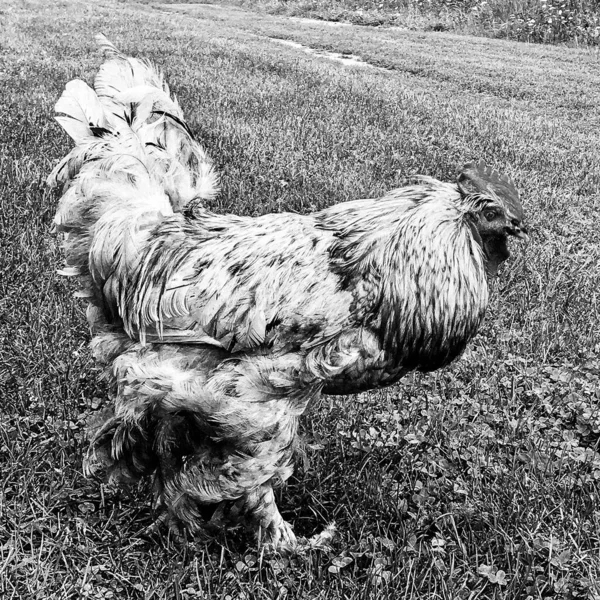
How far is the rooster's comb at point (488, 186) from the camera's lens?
8.05 ft

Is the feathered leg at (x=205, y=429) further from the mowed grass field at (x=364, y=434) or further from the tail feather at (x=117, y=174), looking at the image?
the tail feather at (x=117, y=174)

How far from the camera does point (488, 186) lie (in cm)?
248

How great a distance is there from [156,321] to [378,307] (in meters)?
0.88

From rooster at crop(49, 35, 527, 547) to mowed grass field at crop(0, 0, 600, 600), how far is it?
0.82 ft

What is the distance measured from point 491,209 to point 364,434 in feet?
4.86

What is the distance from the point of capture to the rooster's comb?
2.46 metres

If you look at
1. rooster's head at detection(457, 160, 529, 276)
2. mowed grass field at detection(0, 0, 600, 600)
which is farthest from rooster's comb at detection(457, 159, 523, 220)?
mowed grass field at detection(0, 0, 600, 600)

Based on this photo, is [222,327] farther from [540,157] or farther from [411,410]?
[540,157]

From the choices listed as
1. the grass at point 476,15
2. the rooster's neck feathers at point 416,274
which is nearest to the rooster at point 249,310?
the rooster's neck feathers at point 416,274

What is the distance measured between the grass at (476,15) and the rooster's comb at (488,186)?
19658 millimetres

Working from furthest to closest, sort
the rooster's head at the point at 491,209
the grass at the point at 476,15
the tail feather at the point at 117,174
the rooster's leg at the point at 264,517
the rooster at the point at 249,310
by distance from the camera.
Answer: the grass at the point at 476,15 < the tail feather at the point at 117,174 < the rooster's leg at the point at 264,517 < the rooster's head at the point at 491,209 < the rooster at the point at 249,310

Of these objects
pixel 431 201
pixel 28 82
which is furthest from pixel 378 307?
pixel 28 82

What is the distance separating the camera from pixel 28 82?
831 cm

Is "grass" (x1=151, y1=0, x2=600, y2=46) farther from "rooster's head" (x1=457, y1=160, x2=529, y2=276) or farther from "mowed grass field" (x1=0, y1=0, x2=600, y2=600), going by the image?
"rooster's head" (x1=457, y1=160, x2=529, y2=276)
